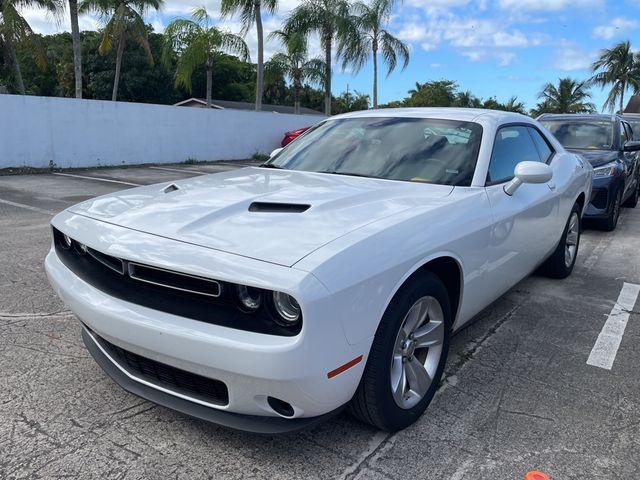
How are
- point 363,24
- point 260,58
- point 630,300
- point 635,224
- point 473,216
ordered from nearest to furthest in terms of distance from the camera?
point 473,216
point 630,300
point 635,224
point 260,58
point 363,24

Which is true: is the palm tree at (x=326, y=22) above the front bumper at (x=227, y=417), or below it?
above

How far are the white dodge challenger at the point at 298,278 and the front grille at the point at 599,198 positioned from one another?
4352mm

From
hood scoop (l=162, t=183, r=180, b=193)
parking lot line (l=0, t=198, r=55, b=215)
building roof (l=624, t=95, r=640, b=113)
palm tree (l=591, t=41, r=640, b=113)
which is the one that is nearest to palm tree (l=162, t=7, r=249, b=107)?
parking lot line (l=0, t=198, r=55, b=215)

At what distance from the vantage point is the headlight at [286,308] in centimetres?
196

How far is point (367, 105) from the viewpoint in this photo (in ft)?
213

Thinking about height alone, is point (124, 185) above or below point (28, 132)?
below

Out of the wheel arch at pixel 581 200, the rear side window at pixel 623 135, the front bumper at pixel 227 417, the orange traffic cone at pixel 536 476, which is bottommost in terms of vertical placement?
the orange traffic cone at pixel 536 476

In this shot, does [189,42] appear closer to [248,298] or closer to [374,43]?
[374,43]

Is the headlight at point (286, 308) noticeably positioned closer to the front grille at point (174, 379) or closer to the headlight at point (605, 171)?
the front grille at point (174, 379)

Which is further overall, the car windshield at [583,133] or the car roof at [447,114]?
the car windshield at [583,133]

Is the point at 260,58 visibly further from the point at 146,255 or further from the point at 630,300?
the point at 146,255

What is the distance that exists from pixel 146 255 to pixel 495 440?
177 cm

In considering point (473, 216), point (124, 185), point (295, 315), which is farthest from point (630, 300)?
point (124, 185)

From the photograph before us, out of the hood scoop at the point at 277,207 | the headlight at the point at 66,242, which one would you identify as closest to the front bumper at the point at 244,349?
the hood scoop at the point at 277,207
